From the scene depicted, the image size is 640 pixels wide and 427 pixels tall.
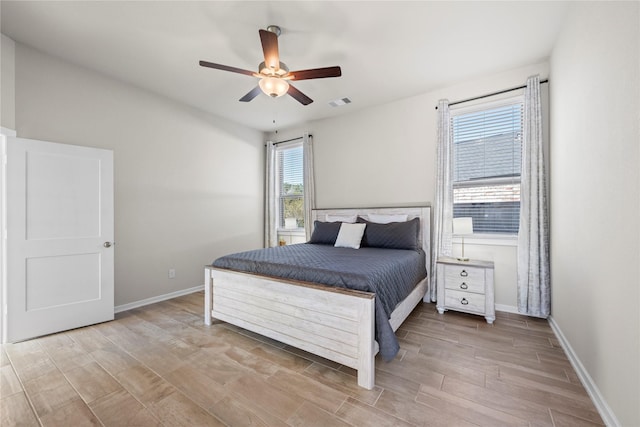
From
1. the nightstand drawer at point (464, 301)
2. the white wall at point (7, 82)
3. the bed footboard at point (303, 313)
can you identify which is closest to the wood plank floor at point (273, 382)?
the bed footboard at point (303, 313)

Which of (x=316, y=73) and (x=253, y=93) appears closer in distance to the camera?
(x=316, y=73)

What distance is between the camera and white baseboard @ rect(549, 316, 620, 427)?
54.3 inches

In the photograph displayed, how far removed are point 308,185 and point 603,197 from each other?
3.70m

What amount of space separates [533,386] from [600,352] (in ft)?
1.50

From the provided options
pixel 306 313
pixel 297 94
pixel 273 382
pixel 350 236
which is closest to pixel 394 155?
pixel 350 236

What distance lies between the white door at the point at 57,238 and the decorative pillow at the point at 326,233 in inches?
98.5

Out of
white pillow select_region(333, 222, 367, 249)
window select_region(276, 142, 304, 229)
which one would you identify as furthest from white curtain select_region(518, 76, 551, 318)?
window select_region(276, 142, 304, 229)

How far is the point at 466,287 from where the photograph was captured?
9.48ft

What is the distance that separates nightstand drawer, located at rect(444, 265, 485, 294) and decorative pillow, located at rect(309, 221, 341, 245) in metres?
1.47

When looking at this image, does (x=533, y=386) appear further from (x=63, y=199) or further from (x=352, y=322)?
(x=63, y=199)

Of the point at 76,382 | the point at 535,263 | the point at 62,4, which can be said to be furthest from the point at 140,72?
the point at 535,263

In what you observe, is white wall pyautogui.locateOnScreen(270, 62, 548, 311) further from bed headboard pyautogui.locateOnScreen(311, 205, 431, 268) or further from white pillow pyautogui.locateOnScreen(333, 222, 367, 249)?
white pillow pyautogui.locateOnScreen(333, 222, 367, 249)

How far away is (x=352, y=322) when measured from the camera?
6.02 ft

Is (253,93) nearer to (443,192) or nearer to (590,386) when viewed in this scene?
(443,192)
